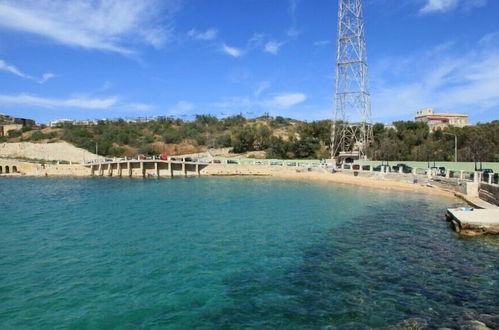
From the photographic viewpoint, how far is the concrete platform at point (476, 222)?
794 inches

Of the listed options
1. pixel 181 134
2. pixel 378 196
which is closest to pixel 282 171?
pixel 378 196

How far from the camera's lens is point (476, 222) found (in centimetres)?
2045

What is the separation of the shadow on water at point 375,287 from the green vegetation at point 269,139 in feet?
113

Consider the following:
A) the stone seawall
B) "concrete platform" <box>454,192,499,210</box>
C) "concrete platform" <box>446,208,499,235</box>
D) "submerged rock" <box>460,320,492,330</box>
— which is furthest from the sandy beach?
"submerged rock" <box>460,320,492,330</box>

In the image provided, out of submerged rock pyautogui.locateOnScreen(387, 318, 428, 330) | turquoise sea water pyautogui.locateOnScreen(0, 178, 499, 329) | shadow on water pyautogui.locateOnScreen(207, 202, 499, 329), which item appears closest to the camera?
submerged rock pyautogui.locateOnScreen(387, 318, 428, 330)

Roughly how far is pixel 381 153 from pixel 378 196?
40.5 metres

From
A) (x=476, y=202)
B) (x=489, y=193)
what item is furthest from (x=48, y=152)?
(x=489, y=193)

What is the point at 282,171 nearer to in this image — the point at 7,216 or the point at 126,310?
the point at 7,216

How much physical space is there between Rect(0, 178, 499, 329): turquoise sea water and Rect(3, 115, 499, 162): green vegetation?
107ft

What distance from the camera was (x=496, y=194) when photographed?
91.2 ft

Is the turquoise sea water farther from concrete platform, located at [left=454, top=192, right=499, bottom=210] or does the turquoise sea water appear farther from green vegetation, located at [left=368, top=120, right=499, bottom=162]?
green vegetation, located at [left=368, top=120, right=499, bottom=162]

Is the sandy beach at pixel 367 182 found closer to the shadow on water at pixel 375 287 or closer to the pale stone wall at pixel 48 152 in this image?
the shadow on water at pixel 375 287

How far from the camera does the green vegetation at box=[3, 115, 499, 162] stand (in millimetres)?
73188

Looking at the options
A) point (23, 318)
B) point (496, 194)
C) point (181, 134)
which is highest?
point (181, 134)
